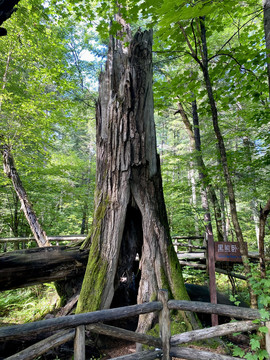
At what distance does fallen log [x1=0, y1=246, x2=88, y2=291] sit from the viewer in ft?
10.9

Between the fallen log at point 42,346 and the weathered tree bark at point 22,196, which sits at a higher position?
the weathered tree bark at point 22,196

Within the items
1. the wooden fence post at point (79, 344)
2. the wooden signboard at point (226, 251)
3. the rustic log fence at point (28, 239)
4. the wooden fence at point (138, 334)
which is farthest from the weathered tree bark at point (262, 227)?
the rustic log fence at point (28, 239)

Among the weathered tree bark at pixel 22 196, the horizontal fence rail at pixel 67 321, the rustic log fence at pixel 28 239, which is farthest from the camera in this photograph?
the rustic log fence at pixel 28 239

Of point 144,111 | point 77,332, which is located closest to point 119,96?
point 144,111

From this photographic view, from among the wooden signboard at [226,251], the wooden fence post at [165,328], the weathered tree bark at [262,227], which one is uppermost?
the weathered tree bark at [262,227]

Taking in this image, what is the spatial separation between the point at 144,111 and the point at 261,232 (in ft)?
9.22

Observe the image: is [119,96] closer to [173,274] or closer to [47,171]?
[173,274]

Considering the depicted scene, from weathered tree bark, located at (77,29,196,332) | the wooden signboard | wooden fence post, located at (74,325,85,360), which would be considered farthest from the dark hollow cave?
wooden fence post, located at (74,325,85,360)

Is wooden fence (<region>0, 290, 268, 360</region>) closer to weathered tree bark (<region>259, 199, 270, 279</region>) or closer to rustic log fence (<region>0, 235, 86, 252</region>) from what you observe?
weathered tree bark (<region>259, 199, 270, 279</region>)

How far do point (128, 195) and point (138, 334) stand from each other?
203cm

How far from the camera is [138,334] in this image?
242 cm

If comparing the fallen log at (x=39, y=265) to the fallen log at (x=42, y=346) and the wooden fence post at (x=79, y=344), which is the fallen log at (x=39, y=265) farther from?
the wooden fence post at (x=79, y=344)

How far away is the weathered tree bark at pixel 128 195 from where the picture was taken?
3.46 m

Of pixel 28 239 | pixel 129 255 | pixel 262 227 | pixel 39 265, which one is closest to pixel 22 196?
pixel 28 239
